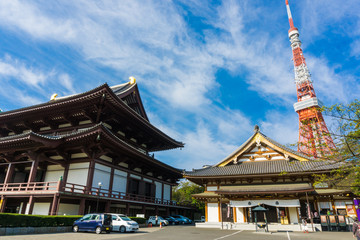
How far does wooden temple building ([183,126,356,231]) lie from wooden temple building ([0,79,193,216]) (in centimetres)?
748

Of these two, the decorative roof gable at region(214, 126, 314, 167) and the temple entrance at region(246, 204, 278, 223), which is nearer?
the temple entrance at region(246, 204, 278, 223)

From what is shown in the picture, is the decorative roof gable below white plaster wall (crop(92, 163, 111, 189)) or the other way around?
the other way around

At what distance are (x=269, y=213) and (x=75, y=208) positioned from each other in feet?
63.1

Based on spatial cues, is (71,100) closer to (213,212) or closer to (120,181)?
(120,181)

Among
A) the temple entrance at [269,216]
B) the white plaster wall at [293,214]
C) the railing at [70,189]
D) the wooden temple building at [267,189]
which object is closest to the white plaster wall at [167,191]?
the railing at [70,189]

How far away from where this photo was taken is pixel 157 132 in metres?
32.1

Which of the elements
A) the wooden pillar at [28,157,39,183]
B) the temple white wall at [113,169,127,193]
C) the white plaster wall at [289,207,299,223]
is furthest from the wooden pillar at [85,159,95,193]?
the white plaster wall at [289,207,299,223]

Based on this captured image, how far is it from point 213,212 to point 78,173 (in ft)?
48.8

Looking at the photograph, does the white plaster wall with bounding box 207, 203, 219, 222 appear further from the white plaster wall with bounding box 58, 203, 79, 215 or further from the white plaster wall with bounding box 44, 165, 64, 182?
the white plaster wall with bounding box 44, 165, 64, 182

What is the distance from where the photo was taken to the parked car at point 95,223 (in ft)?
54.1

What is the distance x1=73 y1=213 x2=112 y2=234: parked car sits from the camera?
16.5 metres

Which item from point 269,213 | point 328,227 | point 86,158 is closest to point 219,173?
point 269,213

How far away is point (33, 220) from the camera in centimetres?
1529

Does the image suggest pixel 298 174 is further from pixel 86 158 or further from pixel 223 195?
pixel 86 158
